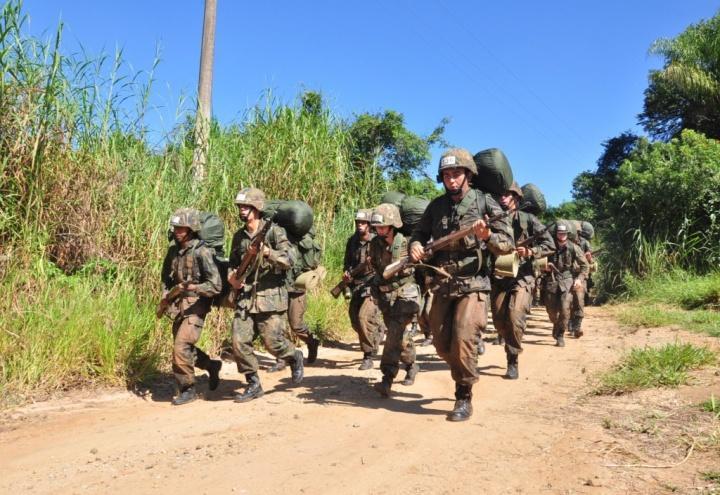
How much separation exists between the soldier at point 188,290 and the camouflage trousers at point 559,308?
5.47 m

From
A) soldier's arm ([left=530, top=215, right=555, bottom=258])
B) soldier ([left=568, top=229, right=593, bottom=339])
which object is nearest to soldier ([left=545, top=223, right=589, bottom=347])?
soldier ([left=568, top=229, right=593, bottom=339])

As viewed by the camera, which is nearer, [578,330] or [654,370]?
[654,370]

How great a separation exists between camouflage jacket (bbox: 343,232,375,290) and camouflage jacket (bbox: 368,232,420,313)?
439 mm

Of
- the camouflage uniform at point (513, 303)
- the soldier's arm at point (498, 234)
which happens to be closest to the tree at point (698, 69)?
the camouflage uniform at point (513, 303)

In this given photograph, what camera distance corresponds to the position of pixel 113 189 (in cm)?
707

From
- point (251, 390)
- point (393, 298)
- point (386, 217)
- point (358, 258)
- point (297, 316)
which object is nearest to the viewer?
point (251, 390)

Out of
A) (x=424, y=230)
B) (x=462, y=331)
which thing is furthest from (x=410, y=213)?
(x=462, y=331)

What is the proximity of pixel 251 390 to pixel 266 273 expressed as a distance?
3.56 feet

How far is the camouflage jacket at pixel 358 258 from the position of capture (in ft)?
23.4

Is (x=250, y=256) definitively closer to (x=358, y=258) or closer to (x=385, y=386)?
(x=385, y=386)

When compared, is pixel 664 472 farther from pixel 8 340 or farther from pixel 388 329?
pixel 8 340

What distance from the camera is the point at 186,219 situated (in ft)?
18.1

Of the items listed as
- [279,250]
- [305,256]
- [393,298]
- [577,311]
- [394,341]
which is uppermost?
[305,256]

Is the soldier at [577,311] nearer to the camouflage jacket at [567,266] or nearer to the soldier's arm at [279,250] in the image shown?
the camouflage jacket at [567,266]
